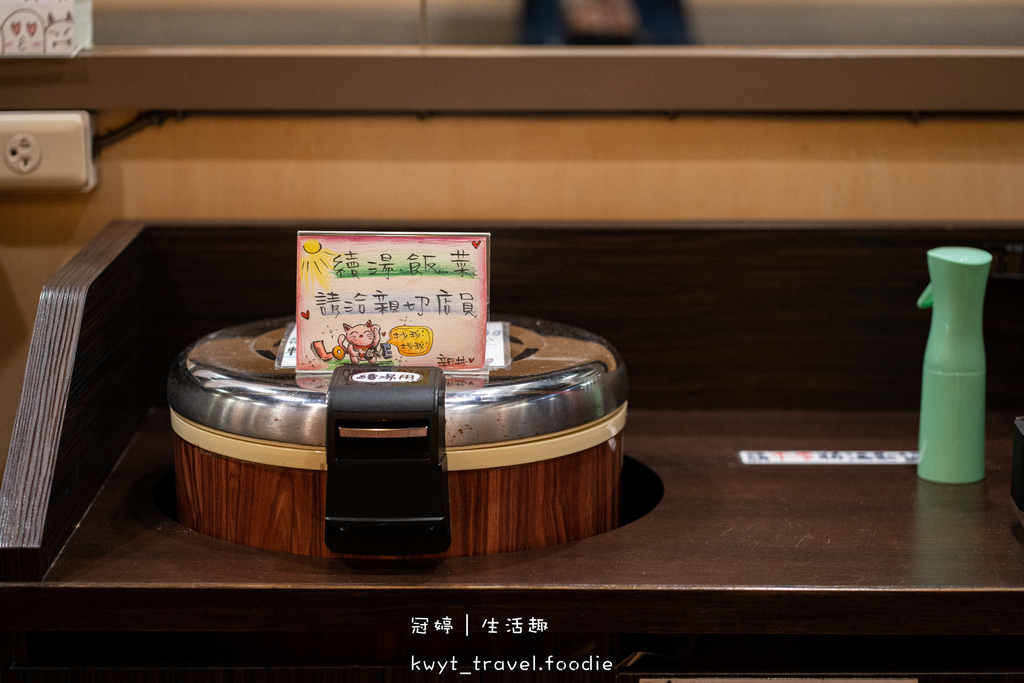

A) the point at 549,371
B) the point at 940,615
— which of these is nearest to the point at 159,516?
the point at 549,371

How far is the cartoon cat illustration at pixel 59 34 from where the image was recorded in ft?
4.23

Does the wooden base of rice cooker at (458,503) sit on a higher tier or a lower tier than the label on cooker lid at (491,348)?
lower

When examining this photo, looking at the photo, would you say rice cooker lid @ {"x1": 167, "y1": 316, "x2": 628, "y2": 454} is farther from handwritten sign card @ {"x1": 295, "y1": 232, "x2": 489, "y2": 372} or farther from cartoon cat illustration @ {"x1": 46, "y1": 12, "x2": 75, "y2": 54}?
cartoon cat illustration @ {"x1": 46, "y1": 12, "x2": 75, "y2": 54}

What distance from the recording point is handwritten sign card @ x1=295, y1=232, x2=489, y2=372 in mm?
1021

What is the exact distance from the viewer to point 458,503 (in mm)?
940

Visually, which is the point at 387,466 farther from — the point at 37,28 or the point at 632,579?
the point at 37,28

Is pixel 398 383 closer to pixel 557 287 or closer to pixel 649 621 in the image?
pixel 649 621

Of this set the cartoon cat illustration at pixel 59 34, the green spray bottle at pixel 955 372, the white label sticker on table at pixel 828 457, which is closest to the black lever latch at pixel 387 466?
the white label sticker on table at pixel 828 457

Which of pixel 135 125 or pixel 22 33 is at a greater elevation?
pixel 22 33

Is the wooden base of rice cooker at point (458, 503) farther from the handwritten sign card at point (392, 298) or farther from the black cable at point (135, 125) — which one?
the black cable at point (135, 125)

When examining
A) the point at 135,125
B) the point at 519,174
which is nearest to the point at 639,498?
the point at 519,174

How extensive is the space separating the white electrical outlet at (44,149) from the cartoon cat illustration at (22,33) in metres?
0.08

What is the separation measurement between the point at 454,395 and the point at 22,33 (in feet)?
2.62

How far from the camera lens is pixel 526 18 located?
1.36 meters
